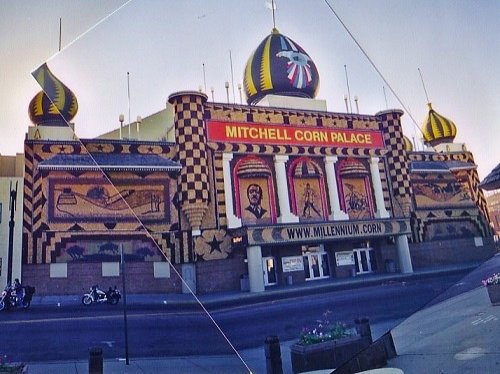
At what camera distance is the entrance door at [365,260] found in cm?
155

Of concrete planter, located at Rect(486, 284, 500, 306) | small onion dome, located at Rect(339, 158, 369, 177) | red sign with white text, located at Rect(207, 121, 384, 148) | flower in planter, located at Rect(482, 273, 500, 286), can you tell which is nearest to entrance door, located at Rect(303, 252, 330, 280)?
small onion dome, located at Rect(339, 158, 369, 177)

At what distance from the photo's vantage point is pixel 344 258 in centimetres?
154

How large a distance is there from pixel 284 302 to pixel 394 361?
1.04 metres

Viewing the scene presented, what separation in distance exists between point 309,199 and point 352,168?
25 centimetres

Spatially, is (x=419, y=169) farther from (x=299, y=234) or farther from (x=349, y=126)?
(x=299, y=234)

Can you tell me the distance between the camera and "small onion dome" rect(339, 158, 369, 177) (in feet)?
5.04

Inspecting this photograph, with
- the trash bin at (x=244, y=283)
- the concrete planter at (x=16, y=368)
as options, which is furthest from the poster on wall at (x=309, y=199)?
the concrete planter at (x=16, y=368)

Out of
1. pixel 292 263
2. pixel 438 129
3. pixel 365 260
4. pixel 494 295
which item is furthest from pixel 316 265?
pixel 494 295

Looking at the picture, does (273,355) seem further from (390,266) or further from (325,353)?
(390,266)

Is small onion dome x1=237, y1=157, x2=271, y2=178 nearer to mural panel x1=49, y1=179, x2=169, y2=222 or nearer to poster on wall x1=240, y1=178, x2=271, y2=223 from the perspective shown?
poster on wall x1=240, y1=178, x2=271, y2=223

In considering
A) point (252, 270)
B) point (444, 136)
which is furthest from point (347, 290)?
point (444, 136)

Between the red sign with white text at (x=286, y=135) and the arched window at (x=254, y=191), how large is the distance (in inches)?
3.8

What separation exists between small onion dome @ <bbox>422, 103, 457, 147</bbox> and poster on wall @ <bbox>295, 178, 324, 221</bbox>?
0.72 metres

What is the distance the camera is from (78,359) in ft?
4.11
